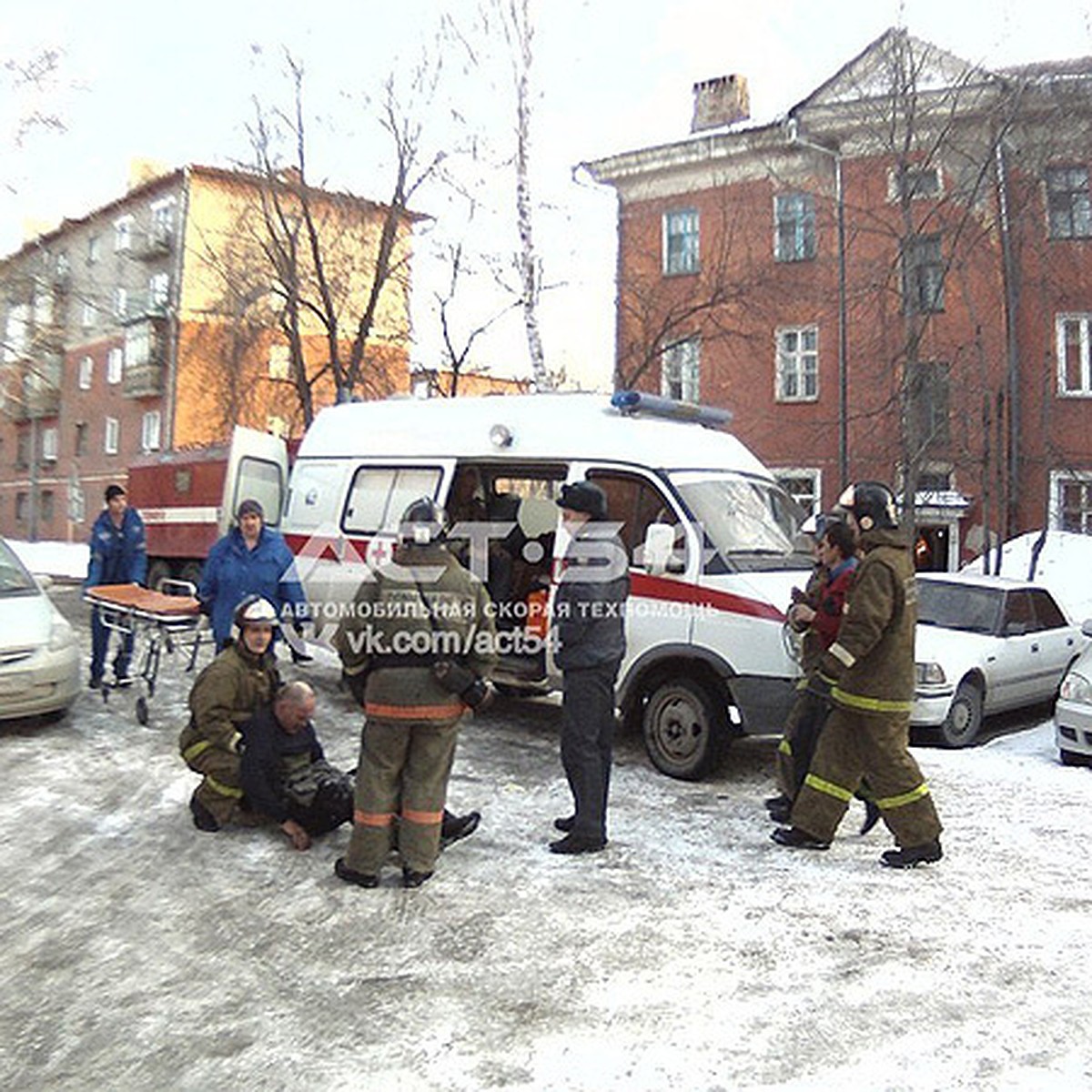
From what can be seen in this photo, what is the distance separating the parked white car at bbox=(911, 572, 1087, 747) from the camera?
936 centimetres

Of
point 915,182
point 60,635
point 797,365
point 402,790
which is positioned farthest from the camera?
point 797,365

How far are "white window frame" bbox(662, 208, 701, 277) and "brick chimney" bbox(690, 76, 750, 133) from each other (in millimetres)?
2442

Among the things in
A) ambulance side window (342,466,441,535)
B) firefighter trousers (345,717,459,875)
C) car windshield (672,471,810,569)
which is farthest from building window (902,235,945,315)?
firefighter trousers (345,717,459,875)

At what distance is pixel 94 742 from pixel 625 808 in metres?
3.86

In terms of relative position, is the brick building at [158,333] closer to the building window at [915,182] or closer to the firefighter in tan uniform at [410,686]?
the building window at [915,182]

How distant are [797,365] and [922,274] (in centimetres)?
469

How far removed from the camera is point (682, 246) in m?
26.2

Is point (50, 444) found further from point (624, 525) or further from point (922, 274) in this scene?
point (624, 525)

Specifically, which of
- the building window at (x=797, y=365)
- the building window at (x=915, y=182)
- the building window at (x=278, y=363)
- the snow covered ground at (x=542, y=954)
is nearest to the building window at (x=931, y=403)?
the building window at (x=797, y=365)

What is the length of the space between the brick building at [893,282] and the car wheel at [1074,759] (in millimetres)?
10181

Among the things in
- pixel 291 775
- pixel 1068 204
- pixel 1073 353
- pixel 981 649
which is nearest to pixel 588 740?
pixel 291 775

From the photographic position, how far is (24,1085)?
334 cm

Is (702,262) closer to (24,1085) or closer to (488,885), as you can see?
(488,885)

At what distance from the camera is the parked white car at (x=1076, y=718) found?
8.35m
